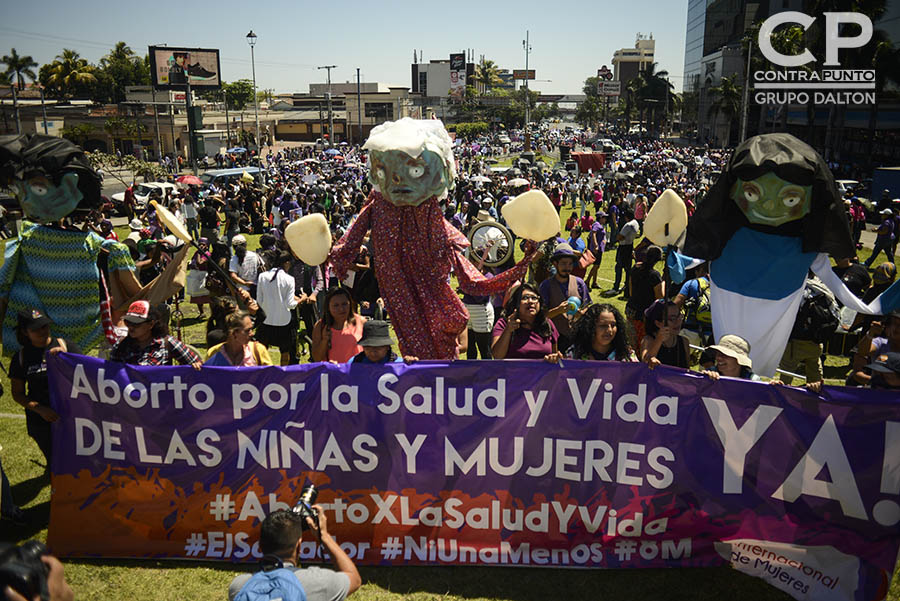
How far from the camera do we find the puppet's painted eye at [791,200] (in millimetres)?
4957

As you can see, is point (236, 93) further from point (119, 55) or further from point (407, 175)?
point (407, 175)

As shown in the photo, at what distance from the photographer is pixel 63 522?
418cm

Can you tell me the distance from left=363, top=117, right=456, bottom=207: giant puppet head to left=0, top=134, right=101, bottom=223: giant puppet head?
230cm

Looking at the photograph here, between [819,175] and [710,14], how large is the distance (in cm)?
9433

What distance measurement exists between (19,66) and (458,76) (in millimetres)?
72797

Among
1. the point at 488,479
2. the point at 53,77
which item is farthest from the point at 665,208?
the point at 53,77

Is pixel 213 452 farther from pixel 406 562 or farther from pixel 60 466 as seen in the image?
pixel 406 562

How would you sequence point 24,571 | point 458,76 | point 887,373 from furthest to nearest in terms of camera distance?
point 458,76 → point 887,373 → point 24,571

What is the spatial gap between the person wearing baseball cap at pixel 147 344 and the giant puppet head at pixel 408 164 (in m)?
1.88

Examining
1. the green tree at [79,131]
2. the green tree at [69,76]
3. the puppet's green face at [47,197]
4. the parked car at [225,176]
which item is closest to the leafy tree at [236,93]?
the green tree at [69,76]

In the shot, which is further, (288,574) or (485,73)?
(485,73)

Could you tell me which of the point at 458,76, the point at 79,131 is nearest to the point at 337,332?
the point at 79,131

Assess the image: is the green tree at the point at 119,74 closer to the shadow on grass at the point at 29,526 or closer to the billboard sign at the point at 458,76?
the billboard sign at the point at 458,76

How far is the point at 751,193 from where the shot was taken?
16.6 feet
